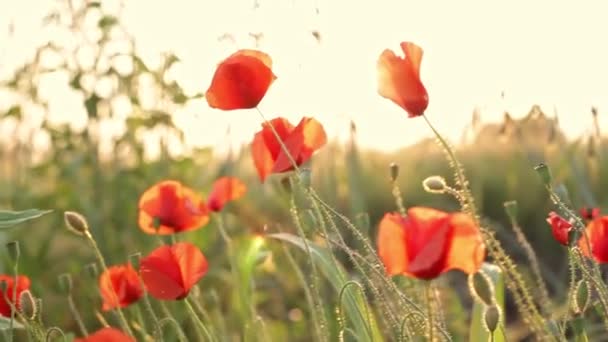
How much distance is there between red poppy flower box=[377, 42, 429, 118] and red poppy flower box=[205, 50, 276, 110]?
0.19 meters

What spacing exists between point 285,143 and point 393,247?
1.36ft

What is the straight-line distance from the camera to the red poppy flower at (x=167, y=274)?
5.86 ft

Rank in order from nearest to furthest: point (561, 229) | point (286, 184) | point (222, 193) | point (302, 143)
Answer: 1. point (561, 229)
2. point (302, 143)
3. point (286, 184)
4. point (222, 193)

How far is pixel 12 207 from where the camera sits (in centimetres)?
366

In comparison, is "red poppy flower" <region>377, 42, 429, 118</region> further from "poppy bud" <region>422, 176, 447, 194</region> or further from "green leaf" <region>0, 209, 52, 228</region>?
"green leaf" <region>0, 209, 52, 228</region>

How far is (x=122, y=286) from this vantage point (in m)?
2.08

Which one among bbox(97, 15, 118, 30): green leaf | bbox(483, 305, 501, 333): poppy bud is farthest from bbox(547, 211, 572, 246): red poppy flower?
bbox(97, 15, 118, 30): green leaf

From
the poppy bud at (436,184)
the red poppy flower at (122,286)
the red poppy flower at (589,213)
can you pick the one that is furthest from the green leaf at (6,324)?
the red poppy flower at (589,213)

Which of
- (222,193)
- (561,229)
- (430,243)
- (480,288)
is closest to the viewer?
(430,243)

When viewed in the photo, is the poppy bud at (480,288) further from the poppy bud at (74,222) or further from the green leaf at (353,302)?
the poppy bud at (74,222)

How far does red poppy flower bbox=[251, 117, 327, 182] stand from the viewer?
5.83 feet

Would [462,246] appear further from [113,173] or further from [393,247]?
[113,173]

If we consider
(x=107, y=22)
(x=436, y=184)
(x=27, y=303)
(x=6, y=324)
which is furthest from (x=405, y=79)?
(x=107, y=22)

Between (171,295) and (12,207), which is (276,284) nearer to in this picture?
(12,207)
